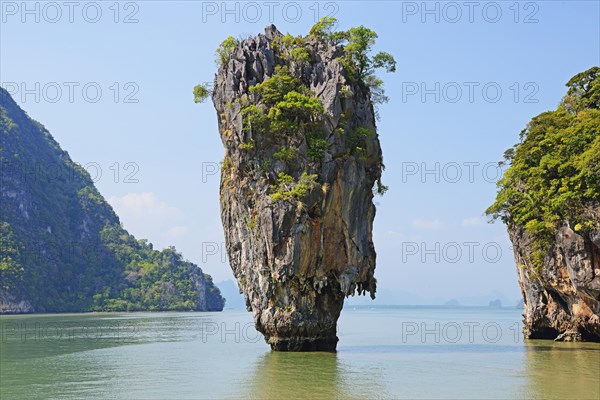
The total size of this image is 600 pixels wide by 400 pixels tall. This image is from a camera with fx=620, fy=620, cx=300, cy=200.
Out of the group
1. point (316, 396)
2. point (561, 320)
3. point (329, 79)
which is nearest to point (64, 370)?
point (316, 396)

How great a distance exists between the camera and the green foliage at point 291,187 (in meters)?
27.5

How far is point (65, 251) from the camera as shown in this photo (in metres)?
131

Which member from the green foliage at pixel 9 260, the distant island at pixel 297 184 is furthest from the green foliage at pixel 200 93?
the green foliage at pixel 9 260

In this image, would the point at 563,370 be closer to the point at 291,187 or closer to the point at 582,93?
the point at 291,187

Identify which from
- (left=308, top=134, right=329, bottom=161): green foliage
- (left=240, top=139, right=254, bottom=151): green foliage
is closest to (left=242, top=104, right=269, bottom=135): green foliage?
(left=240, top=139, right=254, bottom=151): green foliage

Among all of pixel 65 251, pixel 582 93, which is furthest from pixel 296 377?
pixel 65 251

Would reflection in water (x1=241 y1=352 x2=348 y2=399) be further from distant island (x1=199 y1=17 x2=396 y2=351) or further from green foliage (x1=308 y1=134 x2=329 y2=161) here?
green foliage (x1=308 y1=134 x2=329 y2=161)

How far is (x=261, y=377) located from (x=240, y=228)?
9334 millimetres

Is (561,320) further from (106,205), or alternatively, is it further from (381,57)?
(106,205)

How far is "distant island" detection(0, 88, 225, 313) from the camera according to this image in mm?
113562

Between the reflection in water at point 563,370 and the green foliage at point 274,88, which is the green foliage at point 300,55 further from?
the reflection in water at point 563,370

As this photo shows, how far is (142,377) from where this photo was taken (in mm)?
23203

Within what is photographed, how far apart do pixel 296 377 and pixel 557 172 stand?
17.9 meters

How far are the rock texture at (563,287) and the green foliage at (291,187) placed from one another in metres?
12.9
